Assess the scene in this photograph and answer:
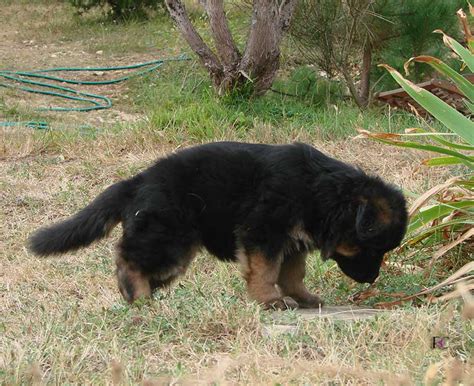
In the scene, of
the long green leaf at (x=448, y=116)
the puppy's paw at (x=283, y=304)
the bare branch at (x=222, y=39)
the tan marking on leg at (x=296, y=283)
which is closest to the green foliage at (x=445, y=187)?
the long green leaf at (x=448, y=116)

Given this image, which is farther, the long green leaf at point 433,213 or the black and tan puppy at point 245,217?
the long green leaf at point 433,213

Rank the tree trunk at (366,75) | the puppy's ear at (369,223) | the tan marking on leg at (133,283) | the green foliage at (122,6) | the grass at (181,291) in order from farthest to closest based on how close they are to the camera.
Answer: the green foliage at (122,6), the tree trunk at (366,75), the tan marking on leg at (133,283), the puppy's ear at (369,223), the grass at (181,291)

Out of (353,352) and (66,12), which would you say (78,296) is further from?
(66,12)

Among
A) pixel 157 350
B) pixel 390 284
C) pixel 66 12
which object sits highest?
pixel 157 350

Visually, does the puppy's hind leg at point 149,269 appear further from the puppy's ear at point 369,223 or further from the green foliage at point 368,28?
the green foliage at point 368,28

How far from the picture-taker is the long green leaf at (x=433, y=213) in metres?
5.55

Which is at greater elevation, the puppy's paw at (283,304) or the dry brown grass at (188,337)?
the dry brown grass at (188,337)

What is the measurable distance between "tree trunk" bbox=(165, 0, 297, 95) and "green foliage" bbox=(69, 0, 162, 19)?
820 cm

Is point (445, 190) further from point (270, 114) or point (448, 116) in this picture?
point (270, 114)

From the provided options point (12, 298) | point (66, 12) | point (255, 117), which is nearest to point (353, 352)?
point (12, 298)

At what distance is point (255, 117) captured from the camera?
9672 millimetres

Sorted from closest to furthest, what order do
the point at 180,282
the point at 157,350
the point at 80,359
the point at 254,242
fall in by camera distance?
1. the point at 80,359
2. the point at 157,350
3. the point at 254,242
4. the point at 180,282

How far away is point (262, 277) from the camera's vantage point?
4.92 metres

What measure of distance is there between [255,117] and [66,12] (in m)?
11.2
